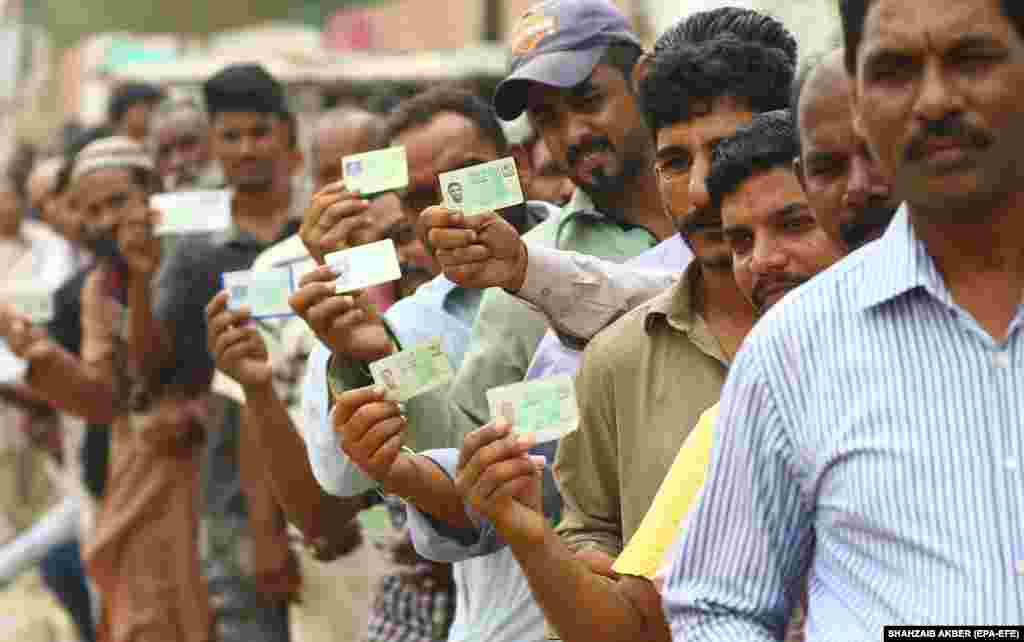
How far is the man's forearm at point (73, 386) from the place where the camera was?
23.9 ft

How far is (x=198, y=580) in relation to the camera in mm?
7316

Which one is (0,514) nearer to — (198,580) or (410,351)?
(198,580)

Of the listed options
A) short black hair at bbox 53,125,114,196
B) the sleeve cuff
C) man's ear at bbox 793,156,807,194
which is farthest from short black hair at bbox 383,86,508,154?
short black hair at bbox 53,125,114,196

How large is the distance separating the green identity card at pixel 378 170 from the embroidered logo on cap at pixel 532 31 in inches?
23.1

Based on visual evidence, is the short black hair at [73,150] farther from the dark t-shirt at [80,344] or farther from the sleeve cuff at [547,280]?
the sleeve cuff at [547,280]

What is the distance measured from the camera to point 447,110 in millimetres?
5137

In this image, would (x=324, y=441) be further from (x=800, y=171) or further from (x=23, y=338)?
(x=23, y=338)

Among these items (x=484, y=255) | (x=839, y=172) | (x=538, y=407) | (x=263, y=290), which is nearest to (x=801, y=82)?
(x=839, y=172)

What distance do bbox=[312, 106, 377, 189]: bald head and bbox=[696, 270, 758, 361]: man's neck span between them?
305 centimetres

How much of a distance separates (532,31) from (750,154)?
4.26ft

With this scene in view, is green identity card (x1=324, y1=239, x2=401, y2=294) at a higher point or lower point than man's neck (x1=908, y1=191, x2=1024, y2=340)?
lower

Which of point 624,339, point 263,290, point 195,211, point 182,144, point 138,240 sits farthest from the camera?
point 182,144

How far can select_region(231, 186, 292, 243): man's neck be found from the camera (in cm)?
692

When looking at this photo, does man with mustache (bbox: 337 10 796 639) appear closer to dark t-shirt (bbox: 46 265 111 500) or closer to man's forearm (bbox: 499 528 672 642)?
man's forearm (bbox: 499 528 672 642)
